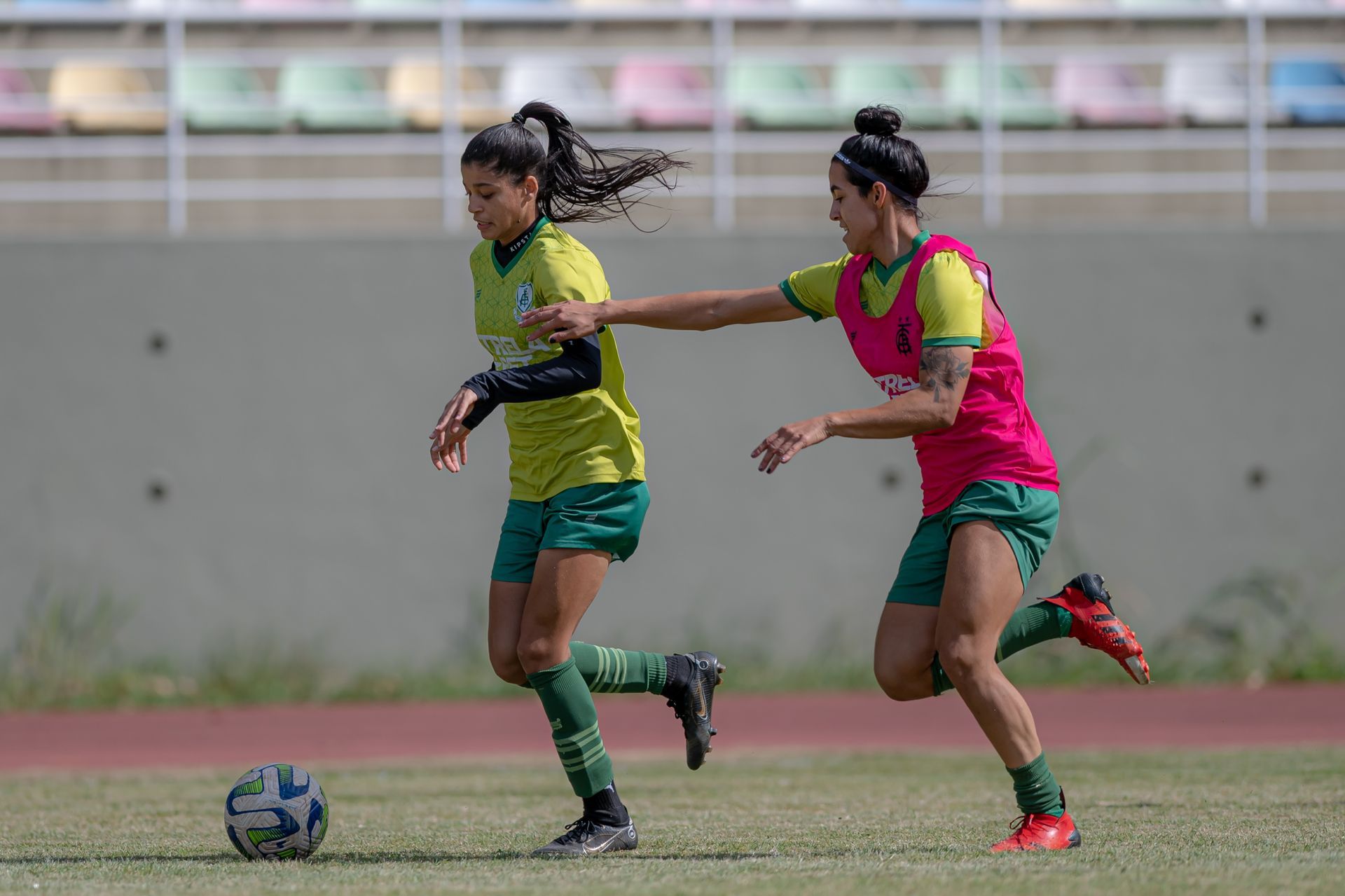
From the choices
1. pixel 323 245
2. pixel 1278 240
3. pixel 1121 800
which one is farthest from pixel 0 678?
pixel 1278 240

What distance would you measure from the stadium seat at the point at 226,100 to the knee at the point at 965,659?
33.0 ft

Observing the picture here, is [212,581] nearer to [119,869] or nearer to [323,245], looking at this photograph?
[323,245]

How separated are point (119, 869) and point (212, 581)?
6.75 meters

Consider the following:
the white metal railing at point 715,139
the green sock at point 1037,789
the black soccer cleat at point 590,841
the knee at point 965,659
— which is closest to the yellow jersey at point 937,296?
the knee at point 965,659

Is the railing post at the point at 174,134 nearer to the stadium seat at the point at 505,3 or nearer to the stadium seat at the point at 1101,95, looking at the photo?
the stadium seat at the point at 505,3

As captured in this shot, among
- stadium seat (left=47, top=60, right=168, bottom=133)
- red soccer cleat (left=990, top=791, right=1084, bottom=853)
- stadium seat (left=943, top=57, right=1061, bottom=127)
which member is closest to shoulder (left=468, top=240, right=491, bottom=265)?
red soccer cleat (left=990, top=791, right=1084, bottom=853)

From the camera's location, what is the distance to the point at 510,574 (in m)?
5.47

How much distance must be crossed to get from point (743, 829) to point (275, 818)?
1.76 metres

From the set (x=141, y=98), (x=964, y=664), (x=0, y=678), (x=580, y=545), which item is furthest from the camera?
(x=141, y=98)

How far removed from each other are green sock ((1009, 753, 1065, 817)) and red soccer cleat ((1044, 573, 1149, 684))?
22.0 inches

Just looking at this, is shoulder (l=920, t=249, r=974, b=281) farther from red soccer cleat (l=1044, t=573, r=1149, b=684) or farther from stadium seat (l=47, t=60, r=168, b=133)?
stadium seat (l=47, t=60, r=168, b=133)

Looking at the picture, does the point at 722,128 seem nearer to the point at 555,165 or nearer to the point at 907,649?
the point at 555,165

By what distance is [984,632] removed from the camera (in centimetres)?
502

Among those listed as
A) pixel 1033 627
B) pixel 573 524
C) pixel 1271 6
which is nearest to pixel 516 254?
pixel 573 524
